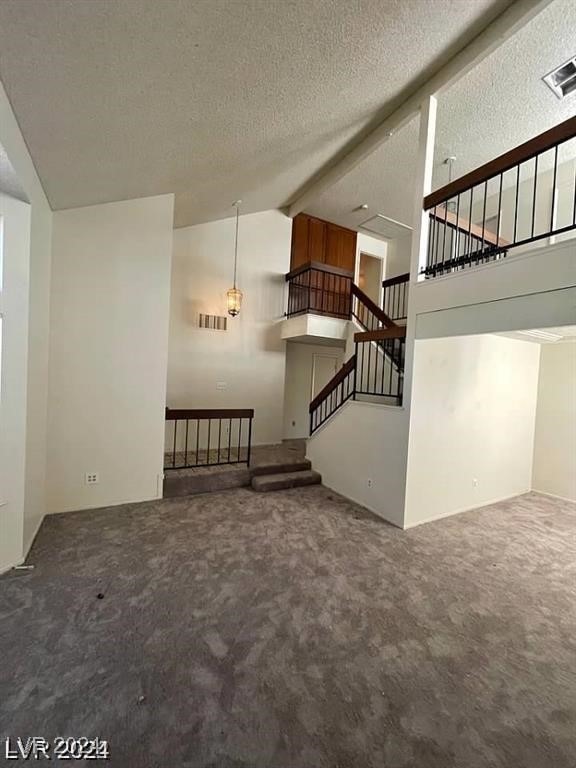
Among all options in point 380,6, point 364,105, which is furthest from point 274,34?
point 364,105

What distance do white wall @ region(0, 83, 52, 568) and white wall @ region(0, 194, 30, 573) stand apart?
0.10m

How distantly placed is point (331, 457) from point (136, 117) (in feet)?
13.6

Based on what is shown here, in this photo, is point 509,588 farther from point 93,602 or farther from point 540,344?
point 540,344

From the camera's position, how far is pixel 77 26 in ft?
5.12

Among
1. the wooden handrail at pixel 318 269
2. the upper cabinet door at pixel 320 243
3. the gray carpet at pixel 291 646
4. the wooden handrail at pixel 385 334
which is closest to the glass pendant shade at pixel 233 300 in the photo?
the wooden handrail at pixel 318 269

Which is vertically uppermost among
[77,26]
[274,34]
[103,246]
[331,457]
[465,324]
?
[274,34]

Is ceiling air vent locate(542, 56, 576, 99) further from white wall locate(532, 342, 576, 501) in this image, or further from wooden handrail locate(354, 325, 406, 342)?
white wall locate(532, 342, 576, 501)

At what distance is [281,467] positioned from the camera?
4.83m

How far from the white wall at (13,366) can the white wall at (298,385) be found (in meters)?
4.80

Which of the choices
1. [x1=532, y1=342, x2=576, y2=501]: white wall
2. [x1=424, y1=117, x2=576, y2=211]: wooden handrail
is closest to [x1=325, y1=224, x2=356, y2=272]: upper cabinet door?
[x1=424, y1=117, x2=576, y2=211]: wooden handrail

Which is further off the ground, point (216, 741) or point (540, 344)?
point (540, 344)

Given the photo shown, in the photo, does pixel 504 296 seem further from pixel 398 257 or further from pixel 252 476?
pixel 398 257

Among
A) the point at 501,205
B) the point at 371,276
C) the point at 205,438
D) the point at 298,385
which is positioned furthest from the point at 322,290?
the point at 205,438

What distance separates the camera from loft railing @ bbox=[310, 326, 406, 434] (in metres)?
4.24
